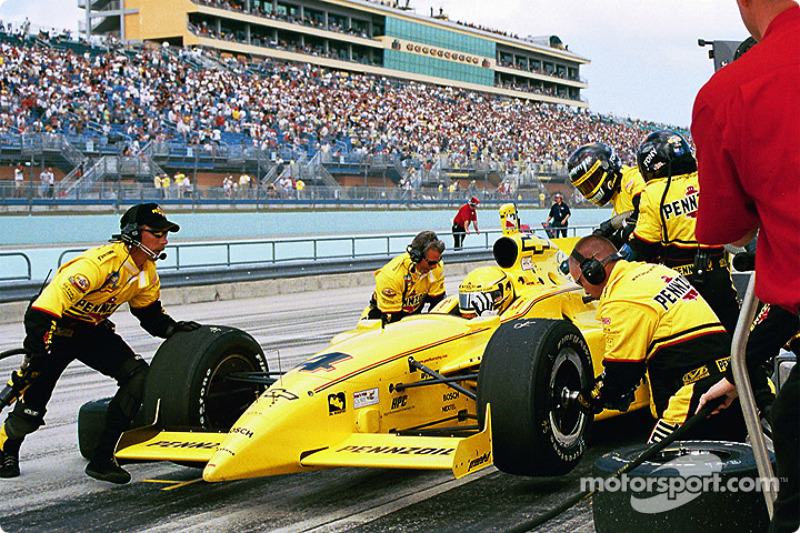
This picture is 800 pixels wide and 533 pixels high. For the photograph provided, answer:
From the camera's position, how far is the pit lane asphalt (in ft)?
16.0

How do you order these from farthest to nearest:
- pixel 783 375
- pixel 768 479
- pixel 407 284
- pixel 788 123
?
pixel 407 284 < pixel 783 375 < pixel 768 479 < pixel 788 123

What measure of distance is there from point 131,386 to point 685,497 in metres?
3.93

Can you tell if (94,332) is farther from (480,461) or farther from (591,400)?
(591,400)

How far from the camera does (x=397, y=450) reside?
4.91 metres

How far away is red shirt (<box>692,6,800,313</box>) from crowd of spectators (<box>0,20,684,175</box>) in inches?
1080

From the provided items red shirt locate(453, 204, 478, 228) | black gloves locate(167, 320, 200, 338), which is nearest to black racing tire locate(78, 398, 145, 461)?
black gloves locate(167, 320, 200, 338)

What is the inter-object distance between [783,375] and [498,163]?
35744mm

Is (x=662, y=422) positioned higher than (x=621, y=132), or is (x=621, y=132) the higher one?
(x=621, y=132)

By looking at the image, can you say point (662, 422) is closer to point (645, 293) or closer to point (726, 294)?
point (645, 293)

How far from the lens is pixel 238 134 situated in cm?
3759

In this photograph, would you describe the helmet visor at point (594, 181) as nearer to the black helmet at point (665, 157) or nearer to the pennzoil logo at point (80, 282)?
the black helmet at point (665, 157)

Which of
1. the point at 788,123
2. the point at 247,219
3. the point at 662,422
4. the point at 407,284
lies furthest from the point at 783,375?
the point at 247,219

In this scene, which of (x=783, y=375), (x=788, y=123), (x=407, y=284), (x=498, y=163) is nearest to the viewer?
(x=788, y=123)

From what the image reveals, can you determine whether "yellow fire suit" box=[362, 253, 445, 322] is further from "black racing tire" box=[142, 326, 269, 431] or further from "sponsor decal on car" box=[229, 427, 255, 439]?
"sponsor decal on car" box=[229, 427, 255, 439]
